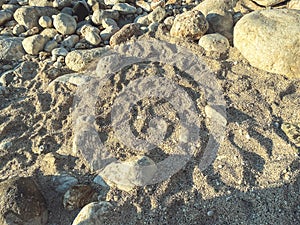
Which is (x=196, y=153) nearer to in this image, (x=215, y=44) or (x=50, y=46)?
(x=215, y=44)

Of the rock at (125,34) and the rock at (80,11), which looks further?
the rock at (80,11)

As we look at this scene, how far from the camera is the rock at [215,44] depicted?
12.2ft

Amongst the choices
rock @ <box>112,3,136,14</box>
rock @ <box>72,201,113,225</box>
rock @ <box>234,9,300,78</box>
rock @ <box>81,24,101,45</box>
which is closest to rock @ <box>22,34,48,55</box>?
rock @ <box>81,24,101,45</box>

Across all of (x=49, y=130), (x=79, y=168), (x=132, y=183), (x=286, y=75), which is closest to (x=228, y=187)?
(x=132, y=183)

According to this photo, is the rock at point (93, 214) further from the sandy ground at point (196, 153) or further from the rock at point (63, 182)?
the rock at point (63, 182)

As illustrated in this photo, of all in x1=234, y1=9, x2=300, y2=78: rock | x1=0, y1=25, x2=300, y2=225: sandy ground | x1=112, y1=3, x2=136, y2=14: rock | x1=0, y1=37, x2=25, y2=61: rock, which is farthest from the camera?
x1=112, y1=3, x2=136, y2=14: rock

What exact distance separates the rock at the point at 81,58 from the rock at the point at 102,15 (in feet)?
2.14

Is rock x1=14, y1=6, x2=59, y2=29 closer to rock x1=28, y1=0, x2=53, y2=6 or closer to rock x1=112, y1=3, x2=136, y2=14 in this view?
rock x1=28, y1=0, x2=53, y2=6

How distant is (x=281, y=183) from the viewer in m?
2.69

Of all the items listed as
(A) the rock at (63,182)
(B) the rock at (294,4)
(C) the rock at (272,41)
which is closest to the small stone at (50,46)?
(A) the rock at (63,182)

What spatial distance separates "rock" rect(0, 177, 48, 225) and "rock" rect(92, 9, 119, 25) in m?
2.31

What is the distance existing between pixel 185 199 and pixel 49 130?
1.33 metres

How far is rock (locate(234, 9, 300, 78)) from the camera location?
11.2 ft

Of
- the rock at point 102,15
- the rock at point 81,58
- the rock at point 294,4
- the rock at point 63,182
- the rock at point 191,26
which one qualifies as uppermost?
the rock at point 294,4
